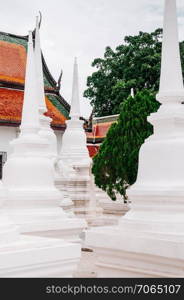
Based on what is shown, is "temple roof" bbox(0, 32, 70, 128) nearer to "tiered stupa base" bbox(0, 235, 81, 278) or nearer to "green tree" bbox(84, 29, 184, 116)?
"green tree" bbox(84, 29, 184, 116)

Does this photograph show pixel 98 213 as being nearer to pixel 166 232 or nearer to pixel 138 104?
pixel 138 104

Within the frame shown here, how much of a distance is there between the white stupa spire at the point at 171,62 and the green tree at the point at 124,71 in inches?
974

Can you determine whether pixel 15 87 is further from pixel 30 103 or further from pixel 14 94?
pixel 30 103

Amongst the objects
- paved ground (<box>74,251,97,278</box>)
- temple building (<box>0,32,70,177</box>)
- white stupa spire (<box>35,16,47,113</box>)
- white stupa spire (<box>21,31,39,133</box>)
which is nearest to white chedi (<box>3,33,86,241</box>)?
white stupa spire (<box>21,31,39,133</box>)

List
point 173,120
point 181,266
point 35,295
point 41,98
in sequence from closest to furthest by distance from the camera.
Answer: point 35,295 → point 181,266 → point 173,120 → point 41,98

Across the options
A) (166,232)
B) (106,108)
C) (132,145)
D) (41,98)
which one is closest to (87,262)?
(132,145)

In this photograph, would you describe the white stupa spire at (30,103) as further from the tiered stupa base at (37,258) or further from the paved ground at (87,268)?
the tiered stupa base at (37,258)

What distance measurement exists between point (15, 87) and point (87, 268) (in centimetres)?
1250

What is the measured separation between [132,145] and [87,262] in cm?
235

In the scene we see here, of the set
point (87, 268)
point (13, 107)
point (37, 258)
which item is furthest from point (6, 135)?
point (37, 258)

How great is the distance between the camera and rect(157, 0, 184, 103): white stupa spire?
5.19 m

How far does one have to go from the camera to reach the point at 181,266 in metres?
4.37

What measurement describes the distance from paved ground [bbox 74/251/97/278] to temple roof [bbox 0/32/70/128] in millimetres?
9151

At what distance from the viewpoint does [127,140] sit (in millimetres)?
9469
